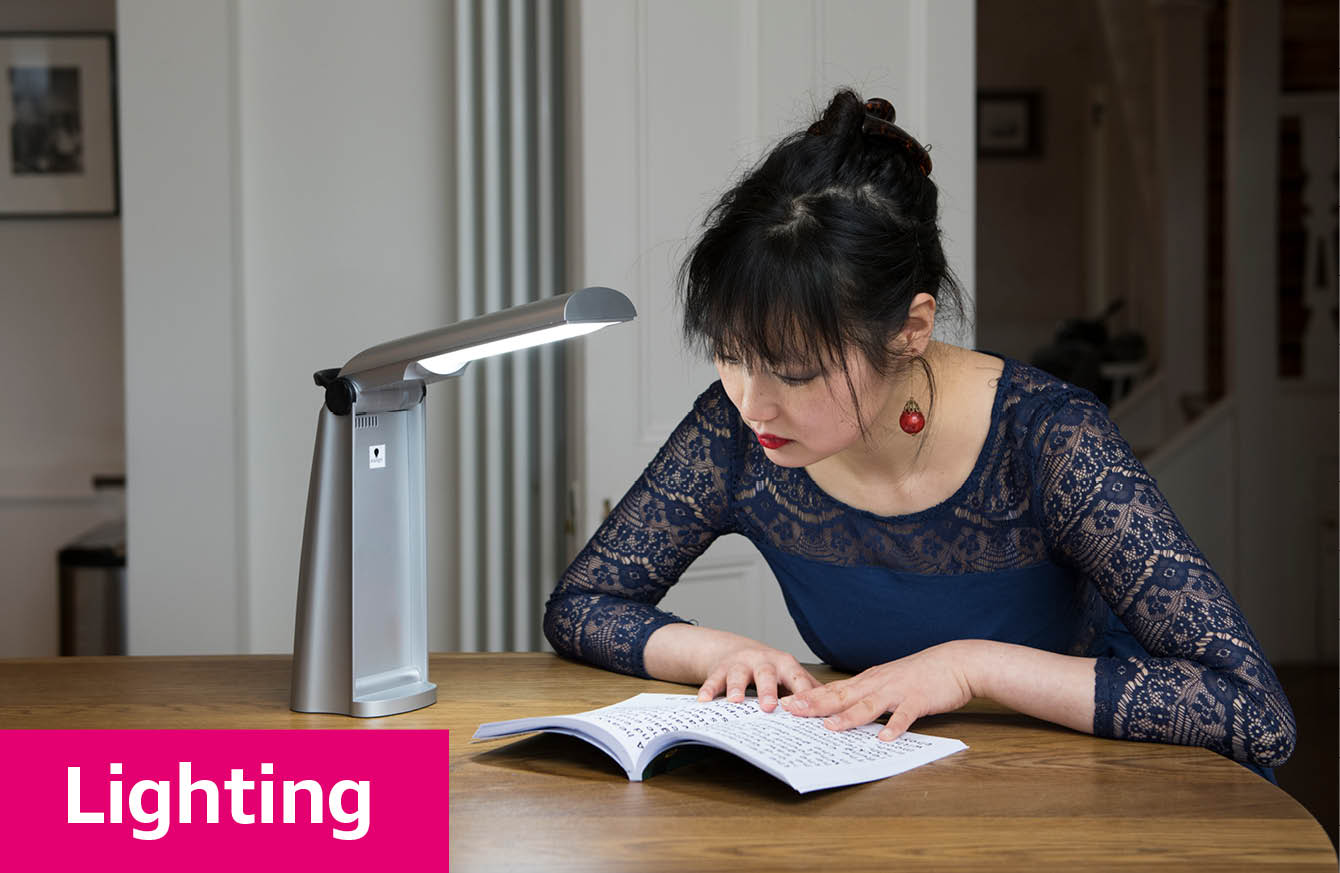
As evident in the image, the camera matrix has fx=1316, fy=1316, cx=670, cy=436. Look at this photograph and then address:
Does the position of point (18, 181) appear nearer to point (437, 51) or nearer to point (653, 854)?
point (437, 51)

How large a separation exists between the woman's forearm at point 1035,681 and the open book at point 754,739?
9 centimetres

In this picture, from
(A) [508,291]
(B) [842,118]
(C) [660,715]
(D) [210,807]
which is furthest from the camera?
(A) [508,291]

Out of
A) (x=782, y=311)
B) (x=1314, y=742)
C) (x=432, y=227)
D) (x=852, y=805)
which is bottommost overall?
(x=1314, y=742)

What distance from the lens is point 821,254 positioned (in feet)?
4.54

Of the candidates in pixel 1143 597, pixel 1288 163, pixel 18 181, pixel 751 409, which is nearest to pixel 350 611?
pixel 751 409

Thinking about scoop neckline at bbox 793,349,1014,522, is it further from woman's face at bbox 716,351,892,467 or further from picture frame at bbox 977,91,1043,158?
picture frame at bbox 977,91,1043,158

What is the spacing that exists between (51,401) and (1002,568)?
359cm

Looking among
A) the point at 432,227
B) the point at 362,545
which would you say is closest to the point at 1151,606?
the point at 362,545

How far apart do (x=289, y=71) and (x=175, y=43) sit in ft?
0.79

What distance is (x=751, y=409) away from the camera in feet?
4.59

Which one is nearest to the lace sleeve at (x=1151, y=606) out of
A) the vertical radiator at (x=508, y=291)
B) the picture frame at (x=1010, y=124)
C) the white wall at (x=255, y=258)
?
the vertical radiator at (x=508, y=291)

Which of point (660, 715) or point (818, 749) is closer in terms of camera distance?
point (818, 749)

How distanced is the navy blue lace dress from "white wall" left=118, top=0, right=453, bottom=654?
4.47ft

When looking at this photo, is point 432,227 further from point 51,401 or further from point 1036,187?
point 1036,187
